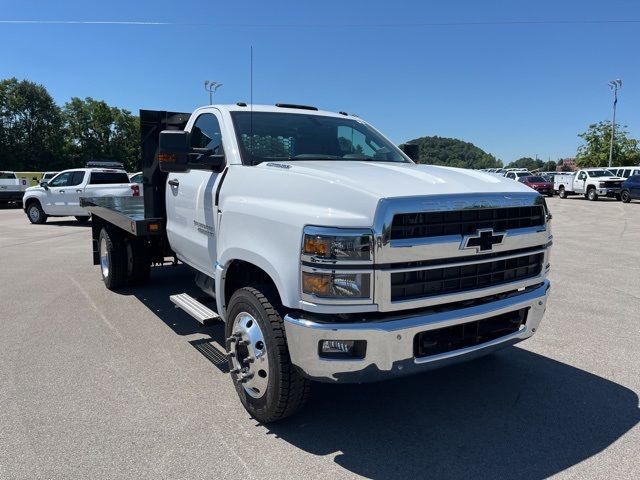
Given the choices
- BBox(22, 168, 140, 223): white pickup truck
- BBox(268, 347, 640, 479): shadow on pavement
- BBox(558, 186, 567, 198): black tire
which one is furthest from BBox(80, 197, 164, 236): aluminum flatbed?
BBox(558, 186, 567, 198): black tire

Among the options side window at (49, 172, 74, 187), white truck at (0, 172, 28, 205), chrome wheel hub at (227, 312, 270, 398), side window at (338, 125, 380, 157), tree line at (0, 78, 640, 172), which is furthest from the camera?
tree line at (0, 78, 640, 172)

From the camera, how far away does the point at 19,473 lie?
9.30 ft

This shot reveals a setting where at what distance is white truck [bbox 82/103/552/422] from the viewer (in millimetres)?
2777

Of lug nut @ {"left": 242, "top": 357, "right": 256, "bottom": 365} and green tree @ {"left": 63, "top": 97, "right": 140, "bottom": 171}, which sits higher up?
green tree @ {"left": 63, "top": 97, "right": 140, "bottom": 171}

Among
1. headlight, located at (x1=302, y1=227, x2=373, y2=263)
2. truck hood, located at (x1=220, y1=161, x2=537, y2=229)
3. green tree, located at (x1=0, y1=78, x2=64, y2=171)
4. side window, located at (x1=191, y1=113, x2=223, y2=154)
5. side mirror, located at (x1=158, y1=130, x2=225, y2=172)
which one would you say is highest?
green tree, located at (x1=0, y1=78, x2=64, y2=171)

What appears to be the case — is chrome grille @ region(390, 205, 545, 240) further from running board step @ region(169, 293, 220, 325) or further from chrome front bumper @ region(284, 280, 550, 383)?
running board step @ region(169, 293, 220, 325)

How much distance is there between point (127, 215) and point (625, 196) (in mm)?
31029

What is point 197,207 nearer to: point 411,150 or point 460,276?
point 411,150

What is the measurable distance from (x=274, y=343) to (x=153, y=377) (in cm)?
164

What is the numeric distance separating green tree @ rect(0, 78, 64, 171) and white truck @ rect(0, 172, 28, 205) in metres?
48.6

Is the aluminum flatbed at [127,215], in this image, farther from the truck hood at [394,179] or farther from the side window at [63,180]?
the side window at [63,180]

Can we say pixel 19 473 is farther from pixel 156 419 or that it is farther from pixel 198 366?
pixel 198 366

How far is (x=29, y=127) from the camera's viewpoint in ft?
239

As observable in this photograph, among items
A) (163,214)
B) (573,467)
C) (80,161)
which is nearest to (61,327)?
(163,214)
